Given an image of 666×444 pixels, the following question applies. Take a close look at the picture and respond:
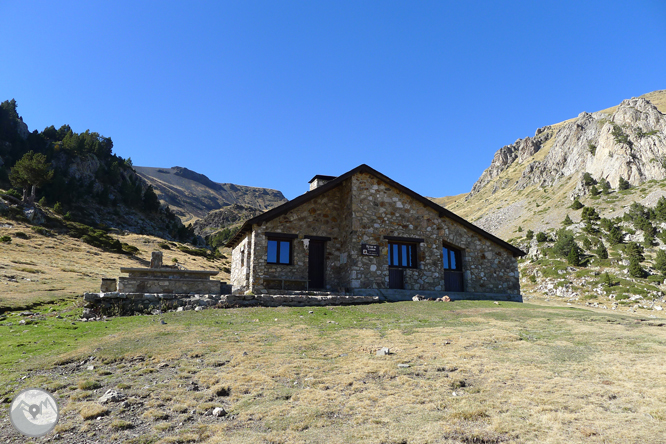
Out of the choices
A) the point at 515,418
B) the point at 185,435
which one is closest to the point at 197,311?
the point at 185,435

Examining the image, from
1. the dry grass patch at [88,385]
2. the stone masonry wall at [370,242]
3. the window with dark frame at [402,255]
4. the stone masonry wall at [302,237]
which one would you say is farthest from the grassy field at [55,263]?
the window with dark frame at [402,255]

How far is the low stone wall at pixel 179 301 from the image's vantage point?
14.6 meters

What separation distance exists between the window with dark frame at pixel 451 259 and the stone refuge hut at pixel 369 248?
2.4 inches

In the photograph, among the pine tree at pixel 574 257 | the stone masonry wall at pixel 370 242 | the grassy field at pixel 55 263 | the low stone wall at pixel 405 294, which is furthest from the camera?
the pine tree at pixel 574 257

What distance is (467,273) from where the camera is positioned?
954 inches

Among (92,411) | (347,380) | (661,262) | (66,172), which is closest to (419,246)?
(347,380)

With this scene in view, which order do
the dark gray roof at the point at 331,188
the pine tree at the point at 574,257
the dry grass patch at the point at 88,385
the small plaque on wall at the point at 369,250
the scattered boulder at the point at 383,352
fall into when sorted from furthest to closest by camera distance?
the pine tree at the point at 574,257
the dark gray roof at the point at 331,188
the small plaque on wall at the point at 369,250
the scattered boulder at the point at 383,352
the dry grass patch at the point at 88,385

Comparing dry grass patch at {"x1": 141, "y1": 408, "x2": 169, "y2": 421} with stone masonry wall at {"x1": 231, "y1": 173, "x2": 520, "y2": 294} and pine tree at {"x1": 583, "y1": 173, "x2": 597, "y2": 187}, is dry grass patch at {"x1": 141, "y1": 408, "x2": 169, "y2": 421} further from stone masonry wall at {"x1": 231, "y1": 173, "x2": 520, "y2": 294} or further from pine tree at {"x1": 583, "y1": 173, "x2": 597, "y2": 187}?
pine tree at {"x1": 583, "y1": 173, "x2": 597, "y2": 187}

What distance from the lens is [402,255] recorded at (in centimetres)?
2334

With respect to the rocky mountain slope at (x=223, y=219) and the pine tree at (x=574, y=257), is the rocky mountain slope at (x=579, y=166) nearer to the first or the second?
the pine tree at (x=574, y=257)

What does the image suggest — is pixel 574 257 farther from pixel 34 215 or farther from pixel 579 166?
pixel 579 166

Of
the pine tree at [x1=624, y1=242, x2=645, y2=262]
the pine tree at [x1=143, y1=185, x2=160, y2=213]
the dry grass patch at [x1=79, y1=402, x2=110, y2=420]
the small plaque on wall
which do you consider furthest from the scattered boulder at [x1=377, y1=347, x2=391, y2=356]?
the pine tree at [x1=143, y1=185, x2=160, y2=213]

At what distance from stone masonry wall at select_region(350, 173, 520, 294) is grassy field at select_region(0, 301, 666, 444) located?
30.0 ft

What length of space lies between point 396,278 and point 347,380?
16.0m
